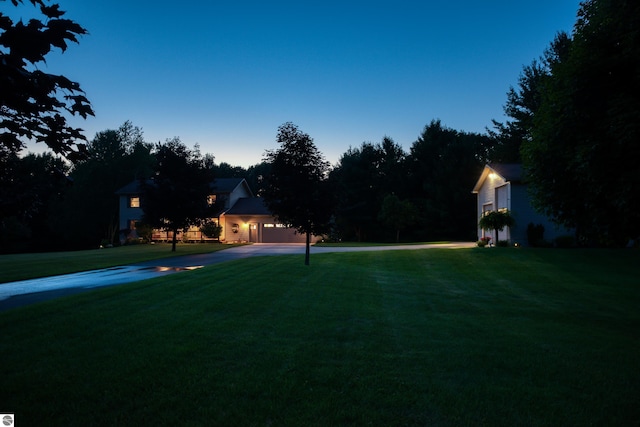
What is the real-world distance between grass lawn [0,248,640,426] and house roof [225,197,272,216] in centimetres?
2957

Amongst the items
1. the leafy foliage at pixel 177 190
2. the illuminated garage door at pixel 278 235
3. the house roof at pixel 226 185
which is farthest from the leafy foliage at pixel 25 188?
the house roof at pixel 226 185

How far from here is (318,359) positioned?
450 cm

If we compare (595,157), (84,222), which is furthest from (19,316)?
(84,222)

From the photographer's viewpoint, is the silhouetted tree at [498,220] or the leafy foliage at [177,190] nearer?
the silhouetted tree at [498,220]

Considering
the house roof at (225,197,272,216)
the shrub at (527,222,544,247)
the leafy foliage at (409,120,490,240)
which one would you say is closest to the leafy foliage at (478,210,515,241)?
the shrub at (527,222,544,247)

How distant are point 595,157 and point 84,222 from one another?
184ft

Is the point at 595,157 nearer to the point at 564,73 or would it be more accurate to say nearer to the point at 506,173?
the point at 564,73

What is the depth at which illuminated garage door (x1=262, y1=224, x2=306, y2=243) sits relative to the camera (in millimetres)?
38688

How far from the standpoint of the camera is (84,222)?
1970 inches

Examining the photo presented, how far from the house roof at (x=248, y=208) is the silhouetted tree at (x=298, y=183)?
23.0 m

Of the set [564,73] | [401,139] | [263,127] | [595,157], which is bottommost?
[595,157]

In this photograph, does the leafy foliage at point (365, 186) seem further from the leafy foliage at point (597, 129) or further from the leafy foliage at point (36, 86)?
the leafy foliage at point (36, 86)

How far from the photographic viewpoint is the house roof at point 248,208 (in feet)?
128

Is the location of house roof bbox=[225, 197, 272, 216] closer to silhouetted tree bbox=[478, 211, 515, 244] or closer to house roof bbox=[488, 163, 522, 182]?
house roof bbox=[488, 163, 522, 182]
